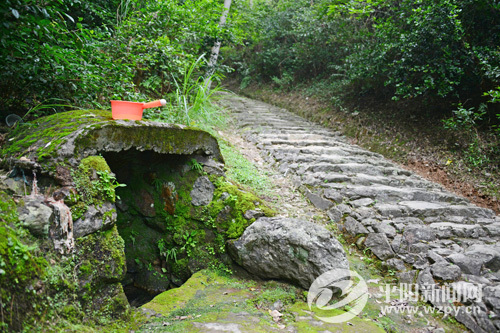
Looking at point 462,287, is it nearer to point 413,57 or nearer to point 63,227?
point 63,227

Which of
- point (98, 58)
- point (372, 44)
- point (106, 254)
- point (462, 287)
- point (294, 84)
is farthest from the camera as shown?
point (294, 84)

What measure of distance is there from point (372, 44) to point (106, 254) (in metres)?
7.46

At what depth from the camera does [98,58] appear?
3357mm

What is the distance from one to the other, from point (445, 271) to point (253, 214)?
2042 millimetres

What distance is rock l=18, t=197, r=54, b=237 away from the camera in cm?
177

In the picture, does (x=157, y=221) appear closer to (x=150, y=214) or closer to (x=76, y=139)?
(x=150, y=214)

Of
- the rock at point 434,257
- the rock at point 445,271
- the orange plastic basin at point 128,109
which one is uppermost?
the orange plastic basin at point 128,109

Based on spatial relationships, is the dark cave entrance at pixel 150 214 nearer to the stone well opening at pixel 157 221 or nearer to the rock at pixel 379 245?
the stone well opening at pixel 157 221

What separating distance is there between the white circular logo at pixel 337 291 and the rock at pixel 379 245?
650 mm

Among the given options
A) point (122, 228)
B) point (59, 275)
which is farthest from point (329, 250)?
point (122, 228)

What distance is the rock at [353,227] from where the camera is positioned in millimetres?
3674

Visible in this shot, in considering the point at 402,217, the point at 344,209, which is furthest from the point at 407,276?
the point at 344,209

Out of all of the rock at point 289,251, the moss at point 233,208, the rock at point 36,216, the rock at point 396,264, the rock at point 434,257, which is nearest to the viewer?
the rock at point 36,216

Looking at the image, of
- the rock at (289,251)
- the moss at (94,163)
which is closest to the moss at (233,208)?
the rock at (289,251)
